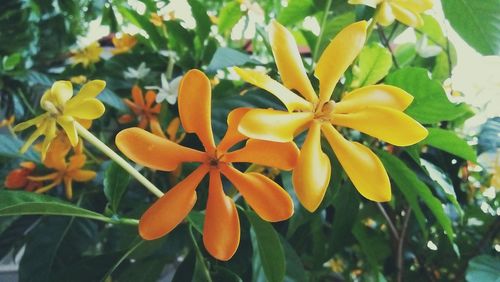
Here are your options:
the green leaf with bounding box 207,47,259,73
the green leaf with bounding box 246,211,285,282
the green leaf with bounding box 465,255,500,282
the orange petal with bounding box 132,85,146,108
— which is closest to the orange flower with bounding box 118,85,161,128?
the orange petal with bounding box 132,85,146,108

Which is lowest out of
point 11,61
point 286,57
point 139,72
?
point 11,61

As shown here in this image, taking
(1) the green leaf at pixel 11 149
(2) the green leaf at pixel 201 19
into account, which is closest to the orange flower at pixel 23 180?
(1) the green leaf at pixel 11 149

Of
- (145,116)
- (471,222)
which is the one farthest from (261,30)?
(471,222)

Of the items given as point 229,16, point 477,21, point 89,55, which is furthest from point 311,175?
point 89,55

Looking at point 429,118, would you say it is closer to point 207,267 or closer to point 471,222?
point 207,267

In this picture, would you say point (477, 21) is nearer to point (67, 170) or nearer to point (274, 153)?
point (274, 153)
